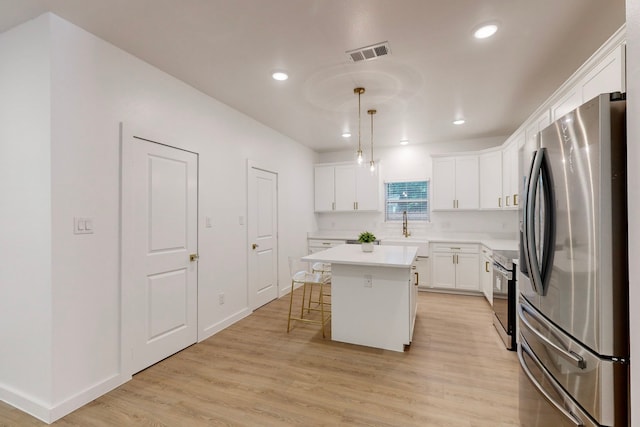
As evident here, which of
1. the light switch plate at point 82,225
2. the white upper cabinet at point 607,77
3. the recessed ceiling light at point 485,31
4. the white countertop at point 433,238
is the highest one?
the recessed ceiling light at point 485,31

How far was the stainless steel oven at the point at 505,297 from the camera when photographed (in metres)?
2.94

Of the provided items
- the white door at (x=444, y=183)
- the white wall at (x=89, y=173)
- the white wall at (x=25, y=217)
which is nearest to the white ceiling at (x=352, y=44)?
the white wall at (x=89, y=173)

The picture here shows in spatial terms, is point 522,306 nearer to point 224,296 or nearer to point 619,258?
point 619,258

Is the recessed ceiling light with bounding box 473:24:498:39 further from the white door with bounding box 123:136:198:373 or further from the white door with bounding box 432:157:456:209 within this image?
the white door with bounding box 432:157:456:209

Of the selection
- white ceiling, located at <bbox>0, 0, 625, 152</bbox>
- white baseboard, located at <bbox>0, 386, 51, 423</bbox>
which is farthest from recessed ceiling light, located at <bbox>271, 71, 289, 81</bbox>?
white baseboard, located at <bbox>0, 386, 51, 423</bbox>

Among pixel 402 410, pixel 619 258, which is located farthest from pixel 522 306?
pixel 402 410

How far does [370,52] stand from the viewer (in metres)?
2.46

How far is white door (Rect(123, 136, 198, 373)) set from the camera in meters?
2.50

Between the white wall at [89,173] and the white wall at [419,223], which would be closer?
the white wall at [89,173]

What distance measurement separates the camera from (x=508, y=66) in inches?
106

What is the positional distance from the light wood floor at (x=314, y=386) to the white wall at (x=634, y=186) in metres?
1.27

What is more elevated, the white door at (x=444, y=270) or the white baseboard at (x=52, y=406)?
the white door at (x=444, y=270)

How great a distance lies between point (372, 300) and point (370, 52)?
7.51 ft

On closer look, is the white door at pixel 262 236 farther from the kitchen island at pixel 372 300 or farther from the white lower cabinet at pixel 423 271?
the white lower cabinet at pixel 423 271
